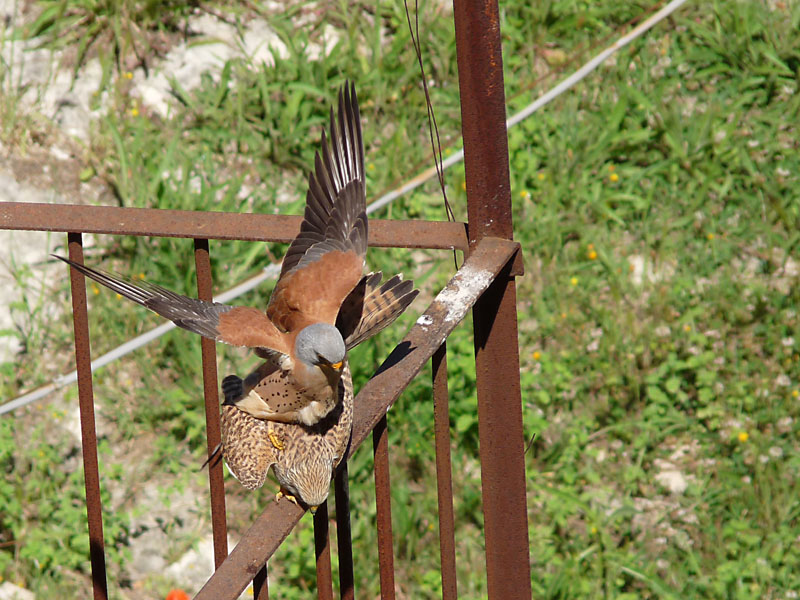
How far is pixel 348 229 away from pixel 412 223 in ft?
0.50

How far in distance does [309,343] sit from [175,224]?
378mm

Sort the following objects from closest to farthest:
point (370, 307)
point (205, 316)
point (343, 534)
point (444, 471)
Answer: point (205, 316) < point (343, 534) < point (444, 471) < point (370, 307)

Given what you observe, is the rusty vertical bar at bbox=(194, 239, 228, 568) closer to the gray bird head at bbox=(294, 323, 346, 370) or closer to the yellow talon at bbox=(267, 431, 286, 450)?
the yellow talon at bbox=(267, 431, 286, 450)

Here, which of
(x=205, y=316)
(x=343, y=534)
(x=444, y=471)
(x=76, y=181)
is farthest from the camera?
(x=76, y=181)

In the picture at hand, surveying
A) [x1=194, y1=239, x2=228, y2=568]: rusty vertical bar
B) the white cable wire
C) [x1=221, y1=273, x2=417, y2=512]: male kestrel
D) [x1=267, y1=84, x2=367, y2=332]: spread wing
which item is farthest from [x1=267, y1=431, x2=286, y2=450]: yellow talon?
the white cable wire

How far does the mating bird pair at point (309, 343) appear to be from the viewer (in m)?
1.94

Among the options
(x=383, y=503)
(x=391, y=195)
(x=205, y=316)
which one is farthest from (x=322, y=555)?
(x=391, y=195)

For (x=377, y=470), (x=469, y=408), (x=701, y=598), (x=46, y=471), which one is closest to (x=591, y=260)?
(x=469, y=408)

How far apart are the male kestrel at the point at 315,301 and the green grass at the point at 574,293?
6.71ft

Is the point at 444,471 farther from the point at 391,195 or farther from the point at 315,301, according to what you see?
the point at 391,195

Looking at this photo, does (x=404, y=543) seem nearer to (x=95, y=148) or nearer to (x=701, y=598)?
A: (x=701, y=598)

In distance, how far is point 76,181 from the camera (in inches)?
185

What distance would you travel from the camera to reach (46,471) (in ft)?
13.5

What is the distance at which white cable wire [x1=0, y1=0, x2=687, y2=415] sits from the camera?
155 inches
